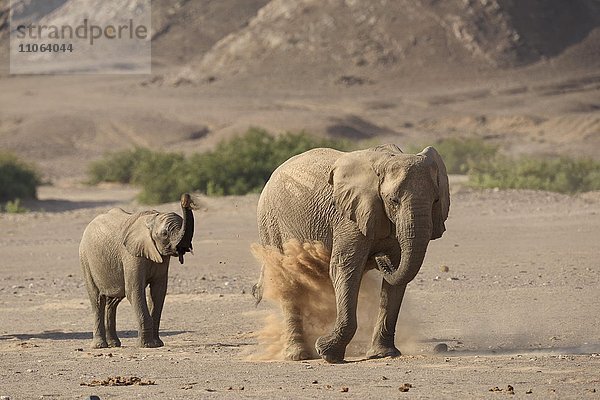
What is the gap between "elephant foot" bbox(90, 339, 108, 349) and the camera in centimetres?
1289

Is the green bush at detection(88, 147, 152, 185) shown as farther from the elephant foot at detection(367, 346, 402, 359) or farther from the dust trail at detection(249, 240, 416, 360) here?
the elephant foot at detection(367, 346, 402, 359)

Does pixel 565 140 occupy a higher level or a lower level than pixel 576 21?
lower

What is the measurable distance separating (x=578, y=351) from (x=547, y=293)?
165 inches

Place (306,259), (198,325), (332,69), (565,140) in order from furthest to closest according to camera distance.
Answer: (332,69)
(565,140)
(198,325)
(306,259)

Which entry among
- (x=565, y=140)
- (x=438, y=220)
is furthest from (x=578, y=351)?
(x=565, y=140)

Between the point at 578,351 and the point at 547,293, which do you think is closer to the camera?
the point at 578,351

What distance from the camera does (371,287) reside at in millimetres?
12297

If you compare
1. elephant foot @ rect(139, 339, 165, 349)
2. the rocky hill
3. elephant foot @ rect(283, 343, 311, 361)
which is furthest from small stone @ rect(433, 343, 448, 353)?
the rocky hill

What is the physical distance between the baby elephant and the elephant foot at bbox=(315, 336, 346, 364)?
5.80 feet

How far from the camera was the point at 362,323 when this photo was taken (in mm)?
12344

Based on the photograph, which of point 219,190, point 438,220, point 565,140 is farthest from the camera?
point 565,140

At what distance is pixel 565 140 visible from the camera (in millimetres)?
53125

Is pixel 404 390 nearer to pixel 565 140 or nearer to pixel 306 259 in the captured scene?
pixel 306 259

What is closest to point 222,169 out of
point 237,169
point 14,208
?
point 237,169
